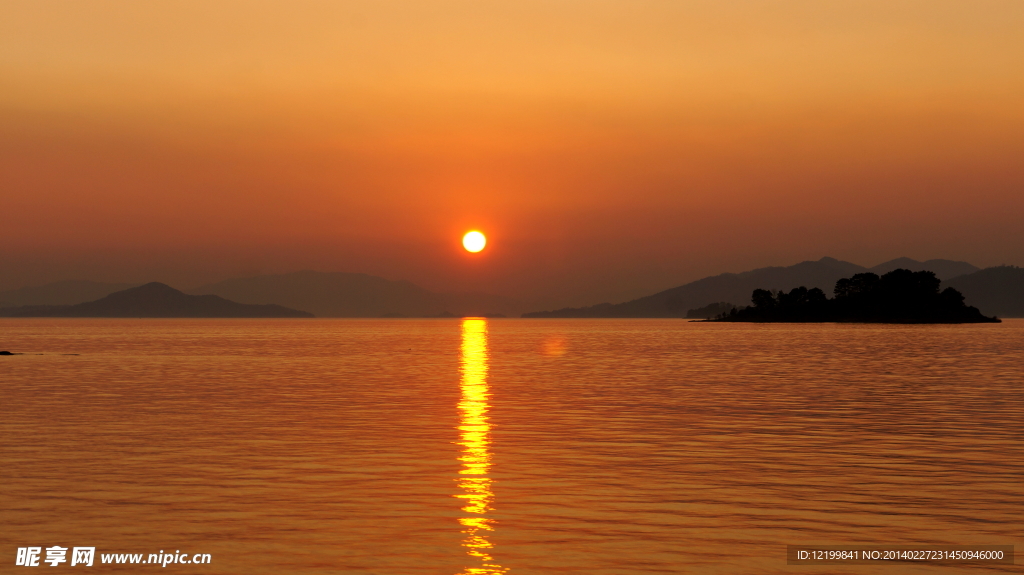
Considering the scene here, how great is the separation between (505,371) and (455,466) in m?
57.6

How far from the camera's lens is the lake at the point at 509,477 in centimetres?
1972

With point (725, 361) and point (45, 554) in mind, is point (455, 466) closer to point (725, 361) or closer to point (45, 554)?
point (45, 554)

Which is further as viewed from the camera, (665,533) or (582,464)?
(582,464)

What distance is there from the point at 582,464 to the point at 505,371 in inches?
2259

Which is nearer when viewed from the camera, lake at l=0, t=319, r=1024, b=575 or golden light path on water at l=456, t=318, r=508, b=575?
golden light path on water at l=456, t=318, r=508, b=575

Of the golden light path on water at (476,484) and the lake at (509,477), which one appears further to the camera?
the lake at (509,477)

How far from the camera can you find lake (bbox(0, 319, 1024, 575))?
1972 cm

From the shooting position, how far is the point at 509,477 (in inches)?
1102

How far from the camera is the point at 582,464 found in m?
30.3

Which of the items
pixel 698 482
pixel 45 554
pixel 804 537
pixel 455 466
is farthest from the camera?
pixel 455 466

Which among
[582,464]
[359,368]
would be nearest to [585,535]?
[582,464]

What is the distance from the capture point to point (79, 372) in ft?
276

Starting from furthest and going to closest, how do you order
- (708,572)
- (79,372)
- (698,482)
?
(79,372), (698,482), (708,572)

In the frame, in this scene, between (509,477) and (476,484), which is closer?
(476,484)
